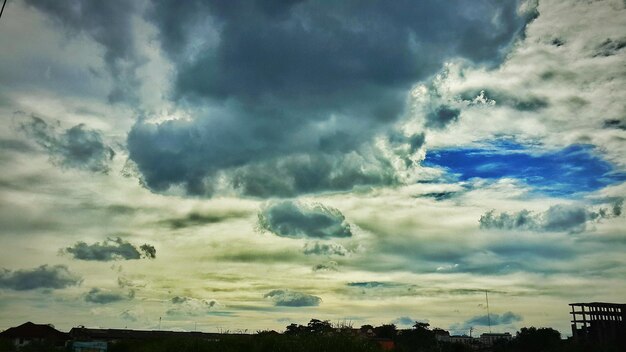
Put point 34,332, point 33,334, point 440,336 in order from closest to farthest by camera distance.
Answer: point 33,334, point 34,332, point 440,336

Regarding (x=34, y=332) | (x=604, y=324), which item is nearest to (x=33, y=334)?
(x=34, y=332)

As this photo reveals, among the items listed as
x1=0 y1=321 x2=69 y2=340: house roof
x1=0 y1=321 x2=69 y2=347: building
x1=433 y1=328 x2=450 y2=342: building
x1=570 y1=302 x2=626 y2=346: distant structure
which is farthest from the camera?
x1=433 y1=328 x2=450 y2=342: building

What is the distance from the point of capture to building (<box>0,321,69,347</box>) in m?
87.8

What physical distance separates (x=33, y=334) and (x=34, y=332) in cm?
99

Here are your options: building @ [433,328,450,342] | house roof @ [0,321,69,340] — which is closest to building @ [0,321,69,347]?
house roof @ [0,321,69,340]

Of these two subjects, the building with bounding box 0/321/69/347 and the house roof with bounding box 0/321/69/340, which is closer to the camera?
the building with bounding box 0/321/69/347

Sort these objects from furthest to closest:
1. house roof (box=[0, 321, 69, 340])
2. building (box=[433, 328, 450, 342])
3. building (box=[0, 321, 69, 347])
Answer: building (box=[433, 328, 450, 342]) → house roof (box=[0, 321, 69, 340]) → building (box=[0, 321, 69, 347])

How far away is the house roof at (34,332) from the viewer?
8962 cm

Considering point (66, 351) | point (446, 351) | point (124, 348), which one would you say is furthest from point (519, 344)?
point (66, 351)

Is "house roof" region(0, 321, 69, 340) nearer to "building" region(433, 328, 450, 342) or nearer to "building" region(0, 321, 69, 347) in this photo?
"building" region(0, 321, 69, 347)

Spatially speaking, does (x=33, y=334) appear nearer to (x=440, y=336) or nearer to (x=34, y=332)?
(x=34, y=332)

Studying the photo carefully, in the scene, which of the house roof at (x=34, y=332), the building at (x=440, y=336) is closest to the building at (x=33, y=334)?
the house roof at (x=34, y=332)

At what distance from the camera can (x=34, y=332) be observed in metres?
92.1

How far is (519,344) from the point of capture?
3514 inches
